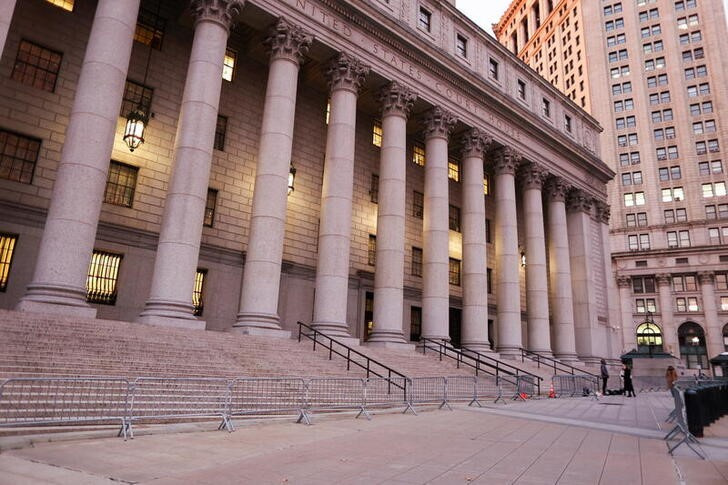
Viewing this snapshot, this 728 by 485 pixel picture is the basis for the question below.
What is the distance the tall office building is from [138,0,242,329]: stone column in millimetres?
67588

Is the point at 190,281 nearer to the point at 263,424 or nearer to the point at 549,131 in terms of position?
the point at 263,424

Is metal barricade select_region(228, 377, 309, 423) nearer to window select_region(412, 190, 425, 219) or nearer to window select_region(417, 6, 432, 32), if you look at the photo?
window select_region(412, 190, 425, 219)

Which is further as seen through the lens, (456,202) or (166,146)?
(456,202)

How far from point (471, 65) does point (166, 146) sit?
18.9m

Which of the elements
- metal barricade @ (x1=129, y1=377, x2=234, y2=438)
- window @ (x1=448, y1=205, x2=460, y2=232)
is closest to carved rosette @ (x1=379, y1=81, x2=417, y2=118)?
window @ (x1=448, y1=205, x2=460, y2=232)

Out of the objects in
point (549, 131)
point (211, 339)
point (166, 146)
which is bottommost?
point (211, 339)

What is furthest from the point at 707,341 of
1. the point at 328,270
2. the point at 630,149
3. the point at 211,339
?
the point at 211,339

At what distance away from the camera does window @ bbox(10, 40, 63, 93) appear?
773 inches

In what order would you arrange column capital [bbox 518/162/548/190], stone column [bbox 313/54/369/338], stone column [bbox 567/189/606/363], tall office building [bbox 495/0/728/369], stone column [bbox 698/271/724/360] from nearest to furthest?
stone column [bbox 313/54/369/338] → column capital [bbox 518/162/548/190] → stone column [bbox 567/189/606/363] → stone column [bbox 698/271/724/360] → tall office building [bbox 495/0/728/369]

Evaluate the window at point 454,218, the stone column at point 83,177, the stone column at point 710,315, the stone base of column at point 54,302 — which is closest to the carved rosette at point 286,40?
the stone column at point 83,177

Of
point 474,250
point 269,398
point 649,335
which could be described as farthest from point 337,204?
point 649,335

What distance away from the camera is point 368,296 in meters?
28.5

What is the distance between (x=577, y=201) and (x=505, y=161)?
32.3ft

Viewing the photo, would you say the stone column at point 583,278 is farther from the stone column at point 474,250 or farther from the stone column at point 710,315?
the stone column at point 710,315
